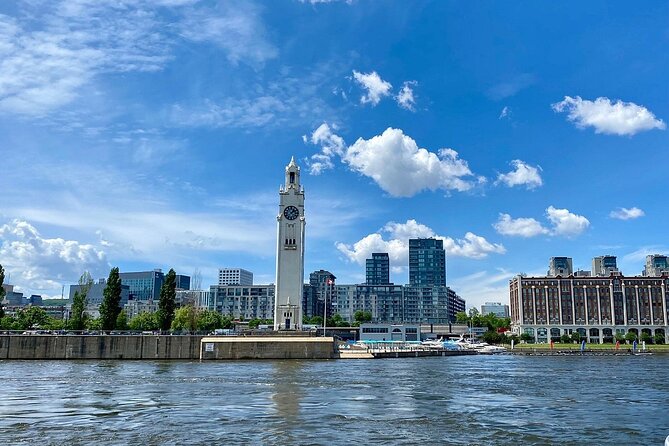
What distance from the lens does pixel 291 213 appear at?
509 feet

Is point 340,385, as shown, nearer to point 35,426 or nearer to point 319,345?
point 35,426

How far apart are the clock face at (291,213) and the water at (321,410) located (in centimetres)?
8573

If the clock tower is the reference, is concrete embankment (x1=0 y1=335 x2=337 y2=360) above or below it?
below

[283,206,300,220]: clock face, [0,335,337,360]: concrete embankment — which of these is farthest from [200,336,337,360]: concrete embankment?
[283,206,300,220]: clock face

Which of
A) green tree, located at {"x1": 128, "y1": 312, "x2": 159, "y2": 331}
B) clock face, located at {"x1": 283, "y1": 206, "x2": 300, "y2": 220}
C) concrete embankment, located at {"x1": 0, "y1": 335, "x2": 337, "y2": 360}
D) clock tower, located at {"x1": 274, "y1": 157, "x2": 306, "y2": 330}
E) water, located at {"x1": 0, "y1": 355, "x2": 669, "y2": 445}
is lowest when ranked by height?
water, located at {"x1": 0, "y1": 355, "x2": 669, "y2": 445}

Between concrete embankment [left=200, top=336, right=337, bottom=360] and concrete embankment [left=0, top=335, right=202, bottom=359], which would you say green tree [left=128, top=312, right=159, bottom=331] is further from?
concrete embankment [left=200, top=336, right=337, bottom=360]

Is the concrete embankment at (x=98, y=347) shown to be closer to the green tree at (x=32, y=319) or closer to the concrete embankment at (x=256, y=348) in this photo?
the concrete embankment at (x=256, y=348)

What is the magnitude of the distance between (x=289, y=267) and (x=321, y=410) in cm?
10955

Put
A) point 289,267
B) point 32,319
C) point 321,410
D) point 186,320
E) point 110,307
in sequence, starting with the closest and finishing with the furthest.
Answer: point 321,410 → point 110,307 → point 289,267 → point 186,320 → point 32,319

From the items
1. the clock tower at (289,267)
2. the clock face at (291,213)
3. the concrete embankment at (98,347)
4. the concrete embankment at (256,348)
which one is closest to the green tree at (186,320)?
the clock tower at (289,267)

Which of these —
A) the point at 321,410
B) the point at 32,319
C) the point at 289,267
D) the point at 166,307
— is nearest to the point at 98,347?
the point at 166,307

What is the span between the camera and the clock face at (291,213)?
155 metres

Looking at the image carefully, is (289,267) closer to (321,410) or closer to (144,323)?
(144,323)

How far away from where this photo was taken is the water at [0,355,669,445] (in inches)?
1300
